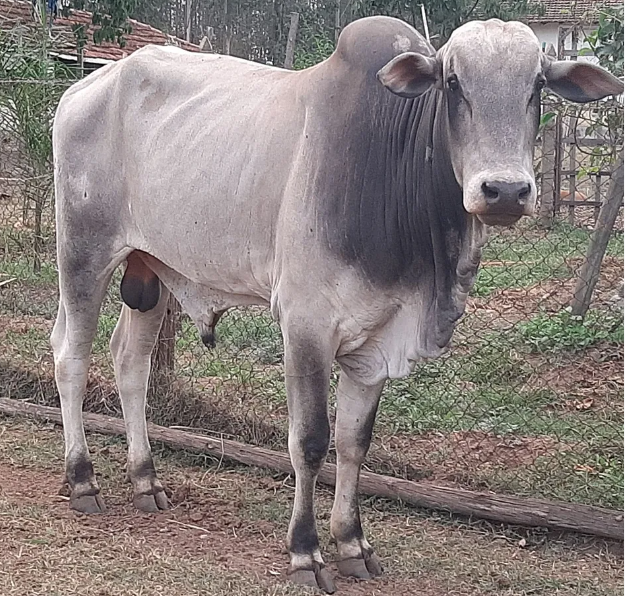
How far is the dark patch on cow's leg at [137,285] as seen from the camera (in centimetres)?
477

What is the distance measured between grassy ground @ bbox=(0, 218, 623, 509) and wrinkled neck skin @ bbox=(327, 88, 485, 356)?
4.85 ft

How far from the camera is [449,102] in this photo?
3266 mm

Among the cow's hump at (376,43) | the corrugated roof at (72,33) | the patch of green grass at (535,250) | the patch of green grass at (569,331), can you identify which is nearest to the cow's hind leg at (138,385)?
the cow's hump at (376,43)

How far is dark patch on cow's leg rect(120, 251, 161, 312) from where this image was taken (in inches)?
188

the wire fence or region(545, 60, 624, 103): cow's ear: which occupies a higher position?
region(545, 60, 624, 103): cow's ear

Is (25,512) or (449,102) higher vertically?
(449,102)

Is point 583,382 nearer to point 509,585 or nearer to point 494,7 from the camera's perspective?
point 509,585

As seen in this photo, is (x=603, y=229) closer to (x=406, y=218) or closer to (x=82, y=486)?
(x=406, y=218)

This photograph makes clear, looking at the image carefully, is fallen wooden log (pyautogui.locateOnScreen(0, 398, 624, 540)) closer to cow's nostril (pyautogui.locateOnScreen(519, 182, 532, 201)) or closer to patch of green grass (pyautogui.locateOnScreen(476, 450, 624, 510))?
patch of green grass (pyautogui.locateOnScreen(476, 450, 624, 510))

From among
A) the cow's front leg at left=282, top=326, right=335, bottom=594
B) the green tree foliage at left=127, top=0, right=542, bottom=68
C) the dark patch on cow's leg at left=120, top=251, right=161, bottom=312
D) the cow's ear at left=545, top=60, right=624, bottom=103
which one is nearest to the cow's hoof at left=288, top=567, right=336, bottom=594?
the cow's front leg at left=282, top=326, right=335, bottom=594

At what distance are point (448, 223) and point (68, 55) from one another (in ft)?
29.0

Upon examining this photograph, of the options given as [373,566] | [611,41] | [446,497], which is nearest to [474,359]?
[446,497]

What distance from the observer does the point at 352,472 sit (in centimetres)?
409

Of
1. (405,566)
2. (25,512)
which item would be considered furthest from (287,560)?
(25,512)
